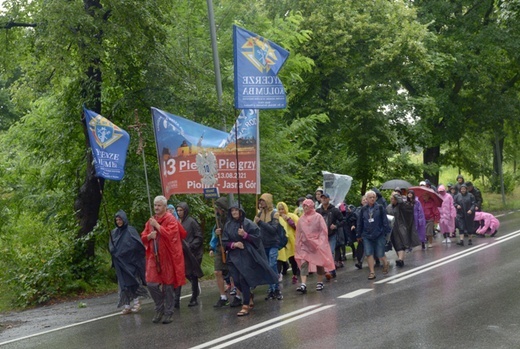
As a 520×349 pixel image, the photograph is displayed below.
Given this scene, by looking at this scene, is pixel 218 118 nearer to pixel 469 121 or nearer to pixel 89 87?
pixel 89 87

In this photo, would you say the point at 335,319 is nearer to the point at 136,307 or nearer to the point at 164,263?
the point at 164,263

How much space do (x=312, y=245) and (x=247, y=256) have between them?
2440 millimetres

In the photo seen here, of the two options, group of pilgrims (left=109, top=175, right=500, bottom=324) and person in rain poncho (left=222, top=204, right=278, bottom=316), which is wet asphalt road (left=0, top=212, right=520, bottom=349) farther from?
person in rain poncho (left=222, top=204, right=278, bottom=316)

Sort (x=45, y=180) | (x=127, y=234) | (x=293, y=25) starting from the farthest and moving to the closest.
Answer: (x=293, y=25)
(x=45, y=180)
(x=127, y=234)

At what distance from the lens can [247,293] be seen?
1205 cm

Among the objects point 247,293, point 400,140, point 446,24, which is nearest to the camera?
point 247,293

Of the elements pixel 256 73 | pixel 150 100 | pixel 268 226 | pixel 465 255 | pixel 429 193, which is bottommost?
pixel 465 255

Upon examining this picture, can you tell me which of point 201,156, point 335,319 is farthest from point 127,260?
point 335,319

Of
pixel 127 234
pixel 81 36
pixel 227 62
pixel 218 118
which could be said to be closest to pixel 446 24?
pixel 227 62

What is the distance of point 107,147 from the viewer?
540 inches

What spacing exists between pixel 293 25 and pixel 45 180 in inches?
404

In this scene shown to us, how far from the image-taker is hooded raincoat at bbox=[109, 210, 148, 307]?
1277 cm

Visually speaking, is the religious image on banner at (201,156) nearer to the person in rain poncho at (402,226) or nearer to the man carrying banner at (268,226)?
the man carrying banner at (268,226)

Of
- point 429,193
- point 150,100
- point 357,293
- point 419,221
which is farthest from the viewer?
point 429,193
